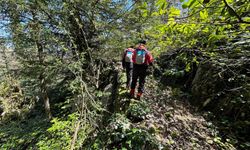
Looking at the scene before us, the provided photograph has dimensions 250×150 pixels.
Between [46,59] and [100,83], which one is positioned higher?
[46,59]

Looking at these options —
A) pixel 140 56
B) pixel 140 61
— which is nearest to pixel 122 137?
pixel 140 61

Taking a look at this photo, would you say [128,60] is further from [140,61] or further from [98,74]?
[98,74]

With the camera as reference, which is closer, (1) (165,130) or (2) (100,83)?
(1) (165,130)

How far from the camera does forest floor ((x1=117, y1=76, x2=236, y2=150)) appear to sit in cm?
407

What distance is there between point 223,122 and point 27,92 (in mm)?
8726

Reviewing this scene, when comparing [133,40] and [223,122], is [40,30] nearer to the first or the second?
[133,40]

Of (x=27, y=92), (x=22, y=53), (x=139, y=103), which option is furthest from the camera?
(x=27, y=92)

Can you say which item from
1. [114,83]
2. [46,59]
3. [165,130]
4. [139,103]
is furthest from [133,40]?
[165,130]

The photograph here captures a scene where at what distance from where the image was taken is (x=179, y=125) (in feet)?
15.3

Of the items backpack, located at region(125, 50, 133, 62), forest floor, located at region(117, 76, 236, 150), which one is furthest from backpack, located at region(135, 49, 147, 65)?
forest floor, located at region(117, 76, 236, 150)

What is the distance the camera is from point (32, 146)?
600 cm

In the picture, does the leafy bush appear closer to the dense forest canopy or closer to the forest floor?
the dense forest canopy

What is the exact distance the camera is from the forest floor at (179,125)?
4.07 meters

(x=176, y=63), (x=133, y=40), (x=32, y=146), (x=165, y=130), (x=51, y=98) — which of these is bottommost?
(x=32, y=146)
